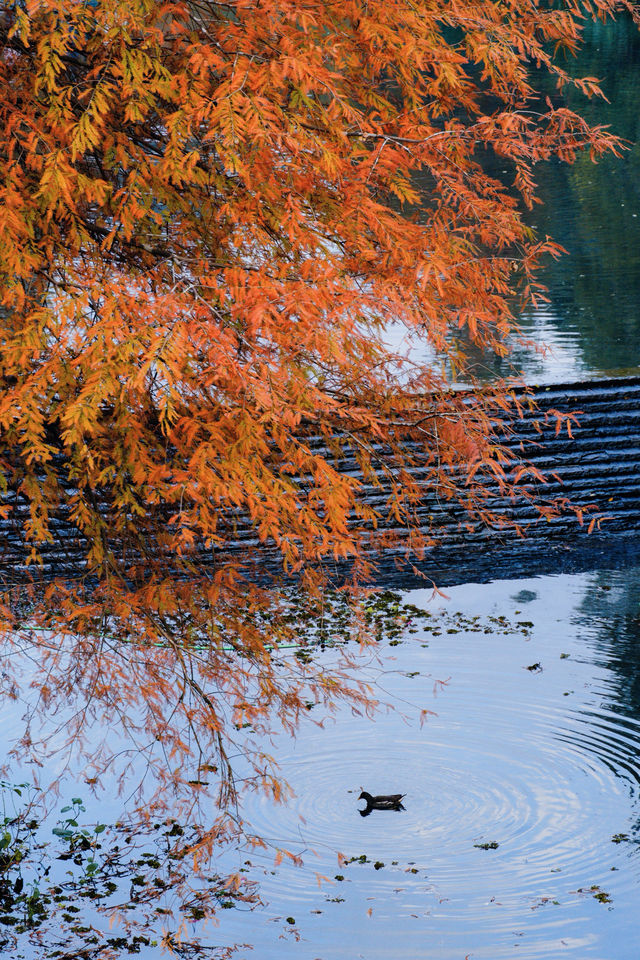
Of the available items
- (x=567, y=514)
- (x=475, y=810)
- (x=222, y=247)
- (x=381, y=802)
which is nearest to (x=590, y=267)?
(x=567, y=514)

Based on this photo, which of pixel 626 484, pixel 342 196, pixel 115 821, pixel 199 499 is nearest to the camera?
pixel 199 499

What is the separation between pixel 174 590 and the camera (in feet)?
18.5

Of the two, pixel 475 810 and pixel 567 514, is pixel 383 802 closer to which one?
pixel 475 810

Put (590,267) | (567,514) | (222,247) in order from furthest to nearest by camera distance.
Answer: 1. (590,267)
2. (567,514)
3. (222,247)

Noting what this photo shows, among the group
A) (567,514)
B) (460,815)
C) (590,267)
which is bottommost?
→ (460,815)

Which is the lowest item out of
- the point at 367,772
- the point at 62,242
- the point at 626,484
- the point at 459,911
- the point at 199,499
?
the point at 459,911

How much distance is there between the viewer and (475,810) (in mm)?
5082

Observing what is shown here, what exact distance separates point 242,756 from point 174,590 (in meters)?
0.96

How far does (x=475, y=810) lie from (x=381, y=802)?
0.45m

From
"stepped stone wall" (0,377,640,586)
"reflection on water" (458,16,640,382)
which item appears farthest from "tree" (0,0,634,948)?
"stepped stone wall" (0,377,640,586)

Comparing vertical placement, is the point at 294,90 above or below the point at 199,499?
above

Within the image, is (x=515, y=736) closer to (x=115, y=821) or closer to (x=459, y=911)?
(x=459, y=911)

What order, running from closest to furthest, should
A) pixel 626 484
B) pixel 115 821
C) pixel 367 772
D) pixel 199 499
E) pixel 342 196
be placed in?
pixel 199 499 → pixel 342 196 → pixel 115 821 → pixel 367 772 → pixel 626 484

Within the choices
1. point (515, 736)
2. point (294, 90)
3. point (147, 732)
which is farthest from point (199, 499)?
point (515, 736)
